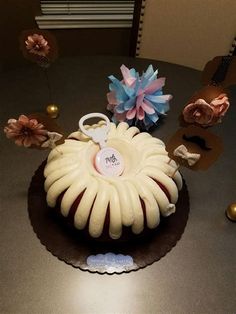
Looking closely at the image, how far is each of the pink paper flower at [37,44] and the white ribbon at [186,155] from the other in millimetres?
453

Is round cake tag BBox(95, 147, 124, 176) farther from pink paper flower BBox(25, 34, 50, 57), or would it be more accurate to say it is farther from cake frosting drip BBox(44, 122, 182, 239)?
pink paper flower BBox(25, 34, 50, 57)

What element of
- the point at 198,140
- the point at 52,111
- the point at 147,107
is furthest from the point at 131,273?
the point at 52,111

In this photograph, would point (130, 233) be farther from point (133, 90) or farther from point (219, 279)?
point (133, 90)

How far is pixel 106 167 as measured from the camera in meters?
0.76

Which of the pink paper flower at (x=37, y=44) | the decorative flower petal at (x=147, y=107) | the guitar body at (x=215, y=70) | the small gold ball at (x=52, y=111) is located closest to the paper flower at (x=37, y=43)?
the pink paper flower at (x=37, y=44)

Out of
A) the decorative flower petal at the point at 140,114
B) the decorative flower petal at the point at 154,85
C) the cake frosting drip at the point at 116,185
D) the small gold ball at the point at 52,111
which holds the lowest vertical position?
the small gold ball at the point at 52,111

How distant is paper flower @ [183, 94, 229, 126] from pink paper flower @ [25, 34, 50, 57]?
0.41 metres

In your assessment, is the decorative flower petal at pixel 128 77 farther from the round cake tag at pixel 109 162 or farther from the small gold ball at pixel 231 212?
the small gold ball at pixel 231 212

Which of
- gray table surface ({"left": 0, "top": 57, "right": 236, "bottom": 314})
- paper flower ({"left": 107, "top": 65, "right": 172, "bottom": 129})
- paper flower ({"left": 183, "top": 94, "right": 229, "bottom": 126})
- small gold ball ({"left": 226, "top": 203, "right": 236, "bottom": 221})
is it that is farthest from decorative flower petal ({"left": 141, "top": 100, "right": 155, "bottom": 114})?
small gold ball ({"left": 226, "top": 203, "right": 236, "bottom": 221})

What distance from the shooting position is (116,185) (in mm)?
729

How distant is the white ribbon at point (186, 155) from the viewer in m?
0.71

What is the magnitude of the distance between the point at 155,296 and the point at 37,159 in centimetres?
47

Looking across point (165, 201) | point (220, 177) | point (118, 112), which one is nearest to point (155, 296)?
point (165, 201)

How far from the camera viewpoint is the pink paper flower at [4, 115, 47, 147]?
0.69m
